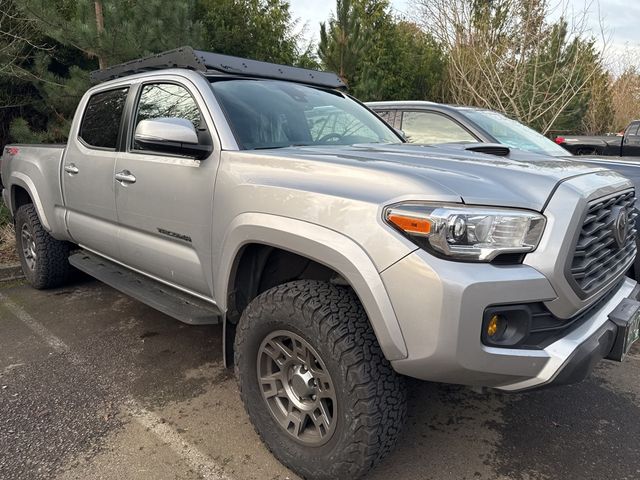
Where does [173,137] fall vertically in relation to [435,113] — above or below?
below

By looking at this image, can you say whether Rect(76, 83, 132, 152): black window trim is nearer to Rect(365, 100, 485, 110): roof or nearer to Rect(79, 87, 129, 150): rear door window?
Rect(79, 87, 129, 150): rear door window

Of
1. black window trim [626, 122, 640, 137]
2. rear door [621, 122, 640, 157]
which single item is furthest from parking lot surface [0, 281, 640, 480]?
black window trim [626, 122, 640, 137]

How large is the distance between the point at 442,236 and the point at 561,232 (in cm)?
46

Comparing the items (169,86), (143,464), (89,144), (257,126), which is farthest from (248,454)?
(89,144)

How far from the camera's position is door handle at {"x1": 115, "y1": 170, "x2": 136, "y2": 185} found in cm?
321

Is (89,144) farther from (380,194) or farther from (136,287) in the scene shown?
(380,194)

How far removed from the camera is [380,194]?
76.5 inches

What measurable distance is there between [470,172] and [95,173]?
8.98ft

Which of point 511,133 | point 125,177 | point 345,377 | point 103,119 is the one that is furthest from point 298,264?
point 511,133

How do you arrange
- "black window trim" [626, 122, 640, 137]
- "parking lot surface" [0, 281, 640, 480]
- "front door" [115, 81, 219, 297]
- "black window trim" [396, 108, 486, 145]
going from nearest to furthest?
"parking lot surface" [0, 281, 640, 480], "front door" [115, 81, 219, 297], "black window trim" [396, 108, 486, 145], "black window trim" [626, 122, 640, 137]

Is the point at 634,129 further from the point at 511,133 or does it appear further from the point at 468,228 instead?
the point at 468,228

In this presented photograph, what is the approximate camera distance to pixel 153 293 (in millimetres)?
3246

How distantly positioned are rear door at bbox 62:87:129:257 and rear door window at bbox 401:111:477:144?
9.21 feet

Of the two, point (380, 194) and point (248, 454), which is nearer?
point (380, 194)
